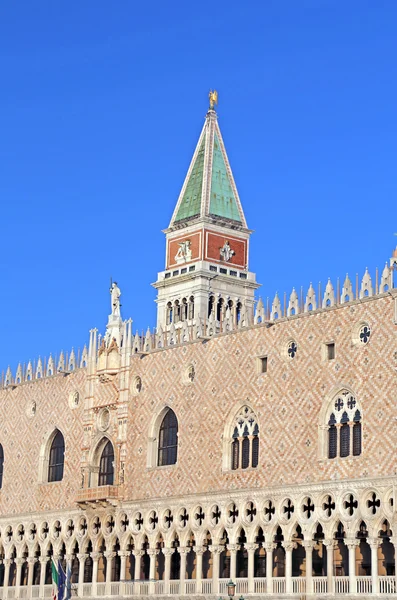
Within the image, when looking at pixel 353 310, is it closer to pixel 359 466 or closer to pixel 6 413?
pixel 359 466

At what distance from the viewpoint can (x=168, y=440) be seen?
4088 centimetres

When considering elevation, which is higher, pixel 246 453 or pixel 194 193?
pixel 194 193

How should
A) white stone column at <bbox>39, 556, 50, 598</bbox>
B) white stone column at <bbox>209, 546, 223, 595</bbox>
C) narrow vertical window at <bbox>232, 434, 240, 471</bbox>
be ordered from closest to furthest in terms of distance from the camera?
white stone column at <bbox>209, 546, 223, 595</bbox>
narrow vertical window at <bbox>232, 434, 240, 471</bbox>
white stone column at <bbox>39, 556, 50, 598</bbox>

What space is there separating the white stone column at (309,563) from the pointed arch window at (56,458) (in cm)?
1343

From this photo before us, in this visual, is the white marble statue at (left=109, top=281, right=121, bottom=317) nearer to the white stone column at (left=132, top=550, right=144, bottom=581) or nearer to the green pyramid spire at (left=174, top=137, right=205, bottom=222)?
the white stone column at (left=132, top=550, right=144, bottom=581)

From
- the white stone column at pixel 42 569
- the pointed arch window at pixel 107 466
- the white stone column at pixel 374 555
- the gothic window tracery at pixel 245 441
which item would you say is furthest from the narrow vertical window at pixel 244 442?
the white stone column at pixel 42 569

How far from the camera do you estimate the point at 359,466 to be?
110 feet

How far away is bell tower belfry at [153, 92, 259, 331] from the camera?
206 ft

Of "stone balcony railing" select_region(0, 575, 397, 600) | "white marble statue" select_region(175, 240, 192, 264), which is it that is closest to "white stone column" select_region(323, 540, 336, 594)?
"stone balcony railing" select_region(0, 575, 397, 600)

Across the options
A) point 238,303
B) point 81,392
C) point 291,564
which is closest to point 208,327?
point 81,392

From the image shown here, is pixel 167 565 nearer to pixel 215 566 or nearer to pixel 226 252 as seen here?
pixel 215 566

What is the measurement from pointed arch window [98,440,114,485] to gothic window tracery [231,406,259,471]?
6513 millimetres

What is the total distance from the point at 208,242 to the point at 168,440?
77.2 feet

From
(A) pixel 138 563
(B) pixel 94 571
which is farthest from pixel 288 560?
(B) pixel 94 571
